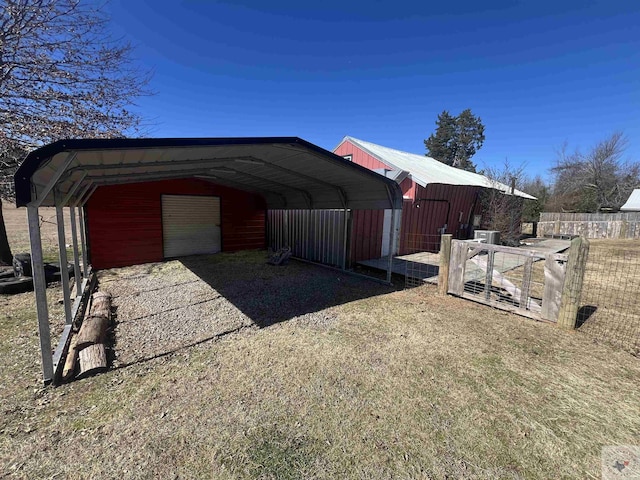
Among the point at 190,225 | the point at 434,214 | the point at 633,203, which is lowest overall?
the point at 190,225

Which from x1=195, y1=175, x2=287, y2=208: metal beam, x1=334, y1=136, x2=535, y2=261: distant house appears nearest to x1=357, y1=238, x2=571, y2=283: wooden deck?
x1=334, y1=136, x2=535, y2=261: distant house

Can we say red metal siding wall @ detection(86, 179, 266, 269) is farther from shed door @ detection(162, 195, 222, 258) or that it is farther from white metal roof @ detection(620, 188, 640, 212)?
white metal roof @ detection(620, 188, 640, 212)

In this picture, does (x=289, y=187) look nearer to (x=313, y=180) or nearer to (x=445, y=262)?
(x=313, y=180)

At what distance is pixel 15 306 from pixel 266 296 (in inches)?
161

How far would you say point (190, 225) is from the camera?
9289 mm

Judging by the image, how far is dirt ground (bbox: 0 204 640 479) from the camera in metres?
1.81

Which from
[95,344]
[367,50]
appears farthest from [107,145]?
[367,50]

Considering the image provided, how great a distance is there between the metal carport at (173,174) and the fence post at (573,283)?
8.31 ft

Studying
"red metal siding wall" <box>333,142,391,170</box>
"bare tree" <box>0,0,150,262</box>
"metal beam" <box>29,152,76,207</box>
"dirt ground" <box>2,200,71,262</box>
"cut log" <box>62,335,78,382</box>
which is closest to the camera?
"metal beam" <box>29,152,76,207</box>

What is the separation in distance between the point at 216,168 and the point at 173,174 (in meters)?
0.98

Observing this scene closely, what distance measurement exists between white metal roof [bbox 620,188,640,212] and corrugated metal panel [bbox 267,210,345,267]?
3065cm

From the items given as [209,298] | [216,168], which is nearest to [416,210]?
[216,168]

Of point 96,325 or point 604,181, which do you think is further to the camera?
point 604,181

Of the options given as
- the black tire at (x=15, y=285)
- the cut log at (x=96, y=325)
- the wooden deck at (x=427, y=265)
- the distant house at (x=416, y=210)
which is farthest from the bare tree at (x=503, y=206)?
the black tire at (x=15, y=285)
